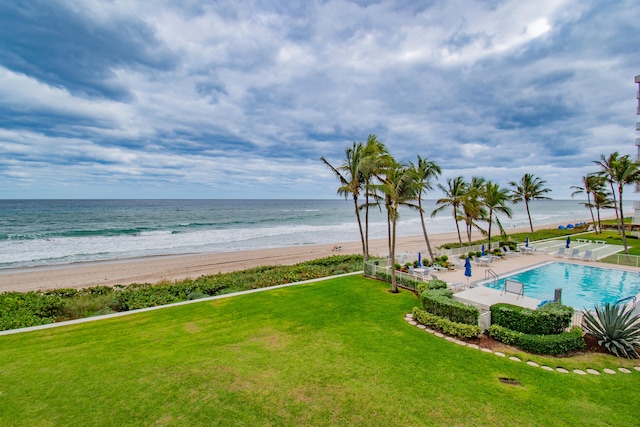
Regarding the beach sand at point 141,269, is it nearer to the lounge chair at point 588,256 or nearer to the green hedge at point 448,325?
the lounge chair at point 588,256

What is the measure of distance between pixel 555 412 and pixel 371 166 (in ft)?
35.6

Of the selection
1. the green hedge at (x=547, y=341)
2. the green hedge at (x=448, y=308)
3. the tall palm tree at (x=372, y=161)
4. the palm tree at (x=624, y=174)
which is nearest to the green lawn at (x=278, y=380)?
the green hedge at (x=547, y=341)

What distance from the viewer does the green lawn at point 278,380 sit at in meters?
5.48

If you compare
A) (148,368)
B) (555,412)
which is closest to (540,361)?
(555,412)

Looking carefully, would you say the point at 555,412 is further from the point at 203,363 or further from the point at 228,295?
the point at 228,295

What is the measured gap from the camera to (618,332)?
775 cm

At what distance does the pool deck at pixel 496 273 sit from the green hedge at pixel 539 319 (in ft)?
4.14

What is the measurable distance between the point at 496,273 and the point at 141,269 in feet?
82.3

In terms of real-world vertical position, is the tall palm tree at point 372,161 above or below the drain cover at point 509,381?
above

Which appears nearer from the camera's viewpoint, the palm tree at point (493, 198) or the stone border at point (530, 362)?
the stone border at point (530, 362)

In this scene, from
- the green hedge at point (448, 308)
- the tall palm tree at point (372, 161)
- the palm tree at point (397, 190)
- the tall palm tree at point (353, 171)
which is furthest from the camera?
the tall palm tree at point (353, 171)

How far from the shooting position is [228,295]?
12.5 meters

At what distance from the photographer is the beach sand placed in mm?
19828

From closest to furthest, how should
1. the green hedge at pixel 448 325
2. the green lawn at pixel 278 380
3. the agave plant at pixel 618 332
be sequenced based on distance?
the green lawn at pixel 278 380
the agave plant at pixel 618 332
the green hedge at pixel 448 325
